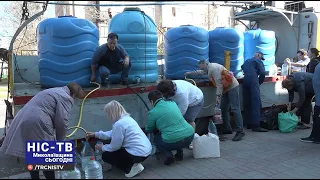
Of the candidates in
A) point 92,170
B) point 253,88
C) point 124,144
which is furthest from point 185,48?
point 92,170

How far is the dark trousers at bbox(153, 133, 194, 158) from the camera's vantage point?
180 inches

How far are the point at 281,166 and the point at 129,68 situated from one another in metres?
2.75

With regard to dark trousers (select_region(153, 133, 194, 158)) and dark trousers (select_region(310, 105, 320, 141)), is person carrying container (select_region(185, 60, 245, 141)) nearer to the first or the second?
dark trousers (select_region(310, 105, 320, 141))

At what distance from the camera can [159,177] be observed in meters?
4.23

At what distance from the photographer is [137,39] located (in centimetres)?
585

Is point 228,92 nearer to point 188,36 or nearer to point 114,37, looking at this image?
point 188,36

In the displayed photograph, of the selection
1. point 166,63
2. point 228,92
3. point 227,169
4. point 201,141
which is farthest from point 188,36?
point 227,169

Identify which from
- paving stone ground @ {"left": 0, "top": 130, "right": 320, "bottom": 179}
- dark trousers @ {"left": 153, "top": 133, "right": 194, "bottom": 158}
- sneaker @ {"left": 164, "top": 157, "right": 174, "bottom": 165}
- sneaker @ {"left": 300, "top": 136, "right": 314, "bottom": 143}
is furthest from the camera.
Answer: sneaker @ {"left": 300, "top": 136, "right": 314, "bottom": 143}

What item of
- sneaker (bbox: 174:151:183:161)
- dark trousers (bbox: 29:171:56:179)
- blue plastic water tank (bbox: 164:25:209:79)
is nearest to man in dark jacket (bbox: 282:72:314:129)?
blue plastic water tank (bbox: 164:25:209:79)

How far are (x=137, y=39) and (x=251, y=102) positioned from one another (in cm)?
264

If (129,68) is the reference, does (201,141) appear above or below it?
below

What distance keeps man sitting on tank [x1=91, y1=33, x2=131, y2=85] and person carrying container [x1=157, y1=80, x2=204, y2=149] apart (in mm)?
891

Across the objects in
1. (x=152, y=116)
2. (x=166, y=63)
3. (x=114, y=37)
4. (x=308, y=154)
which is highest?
(x=114, y=37)

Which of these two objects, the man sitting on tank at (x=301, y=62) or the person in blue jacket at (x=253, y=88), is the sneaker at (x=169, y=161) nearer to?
the person in blue jacket at (x=253, y=88)
